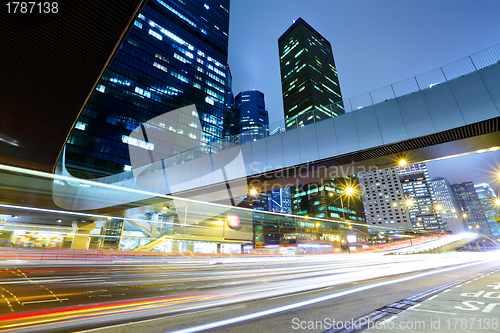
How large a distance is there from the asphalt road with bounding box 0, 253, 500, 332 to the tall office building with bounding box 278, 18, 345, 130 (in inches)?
5308

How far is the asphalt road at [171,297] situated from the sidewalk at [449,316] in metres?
0.74

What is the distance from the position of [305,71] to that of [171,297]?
508 feet

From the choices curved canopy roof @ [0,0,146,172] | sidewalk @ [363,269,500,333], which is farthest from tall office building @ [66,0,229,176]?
sidewalk @ [363,269,500,333]

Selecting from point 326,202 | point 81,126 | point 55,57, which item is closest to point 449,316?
point 55,57

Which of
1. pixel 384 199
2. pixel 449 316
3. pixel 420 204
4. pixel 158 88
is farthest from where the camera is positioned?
pixel 420 204

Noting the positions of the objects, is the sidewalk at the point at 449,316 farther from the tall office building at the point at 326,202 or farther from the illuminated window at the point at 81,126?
the tall office building at the point at 326,202

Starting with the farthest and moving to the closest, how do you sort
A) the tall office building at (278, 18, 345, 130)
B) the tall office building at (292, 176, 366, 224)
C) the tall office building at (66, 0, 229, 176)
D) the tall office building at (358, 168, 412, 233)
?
the tall office building at (358, 168, 412, 233)
the tall office building at (278, 18, 345, 130)
the tall office building at (292, 176, 366, 224)
the tall office building at (66, 0, 229, 176)

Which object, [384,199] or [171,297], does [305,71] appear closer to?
[384,199]

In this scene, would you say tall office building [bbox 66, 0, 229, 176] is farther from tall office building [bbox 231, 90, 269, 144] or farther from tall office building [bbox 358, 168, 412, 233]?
tall office building [bbox 358, 168, 412, 233]

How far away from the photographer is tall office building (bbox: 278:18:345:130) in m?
138

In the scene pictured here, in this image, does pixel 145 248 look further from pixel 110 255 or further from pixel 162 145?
pixel 162 145

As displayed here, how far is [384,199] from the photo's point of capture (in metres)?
169

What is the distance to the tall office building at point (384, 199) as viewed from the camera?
15900cm

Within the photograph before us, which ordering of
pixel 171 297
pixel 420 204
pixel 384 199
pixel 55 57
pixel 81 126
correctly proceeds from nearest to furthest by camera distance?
pixel 171 297 < pixel 55 57 < pixel 81 126 < pixel 384 199 < pixel 420 204
